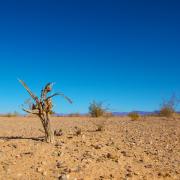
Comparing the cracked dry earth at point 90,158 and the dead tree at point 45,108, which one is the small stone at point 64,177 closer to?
the cracked dry earth at point 90,158

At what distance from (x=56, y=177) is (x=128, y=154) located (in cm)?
183

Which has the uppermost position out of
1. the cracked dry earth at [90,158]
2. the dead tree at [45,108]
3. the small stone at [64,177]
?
the dead tree at [45,108]

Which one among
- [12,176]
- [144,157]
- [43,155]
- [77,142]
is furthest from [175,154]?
[12,176]

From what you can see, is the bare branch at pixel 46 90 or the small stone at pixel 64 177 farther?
the bare branch at pixel 46 90

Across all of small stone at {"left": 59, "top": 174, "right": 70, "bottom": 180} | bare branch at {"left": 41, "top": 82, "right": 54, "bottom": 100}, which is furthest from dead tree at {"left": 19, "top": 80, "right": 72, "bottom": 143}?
small stone at {"left": 59, "top": 174, "right": 70, "bottom": 180}

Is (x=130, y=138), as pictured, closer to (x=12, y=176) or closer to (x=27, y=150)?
(x=27, y=150)

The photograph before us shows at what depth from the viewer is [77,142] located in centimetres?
743

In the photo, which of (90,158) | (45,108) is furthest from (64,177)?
(45,108)

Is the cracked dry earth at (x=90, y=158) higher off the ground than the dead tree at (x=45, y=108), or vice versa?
the dead tree at (x=45, y=108)

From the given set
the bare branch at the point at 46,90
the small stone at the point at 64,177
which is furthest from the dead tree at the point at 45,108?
the small stone at the point at 64,177

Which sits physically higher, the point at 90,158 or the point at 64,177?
the point at 90,158

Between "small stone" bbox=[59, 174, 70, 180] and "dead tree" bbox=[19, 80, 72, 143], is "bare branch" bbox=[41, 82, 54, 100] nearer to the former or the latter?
"dead tree" bbox=[19, 80, 72, 143]

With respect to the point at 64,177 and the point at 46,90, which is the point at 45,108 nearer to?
the point at 46,90

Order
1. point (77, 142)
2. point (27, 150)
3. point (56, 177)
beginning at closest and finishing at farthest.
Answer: point (56, 177) < point (27, 150) < point (77, 142)
